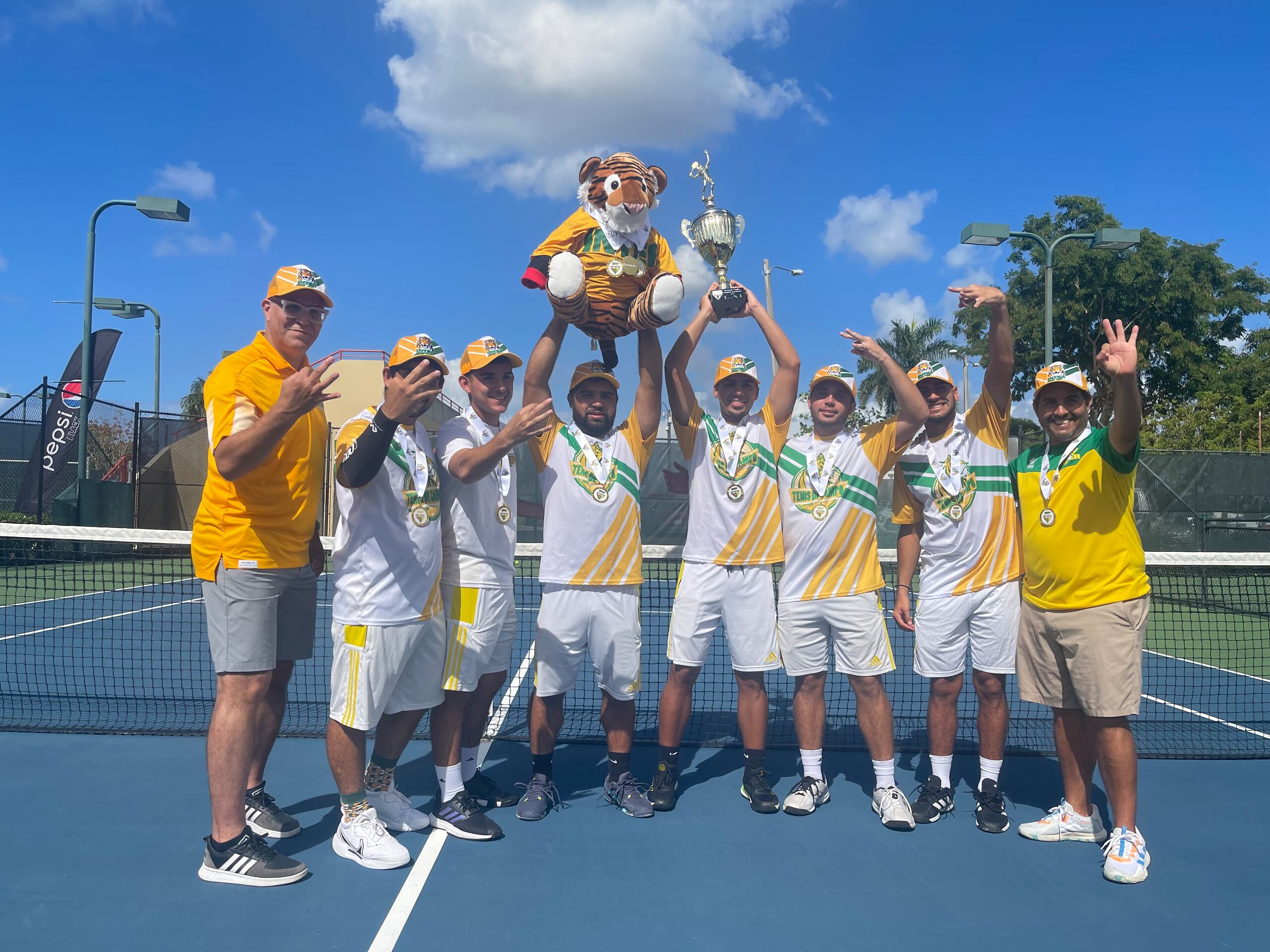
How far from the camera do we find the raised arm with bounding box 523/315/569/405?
425 centimetres

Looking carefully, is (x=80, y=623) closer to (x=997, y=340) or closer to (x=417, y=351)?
(x=417, y=351)

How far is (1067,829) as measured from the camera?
4.11 meters

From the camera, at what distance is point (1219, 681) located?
7.77m

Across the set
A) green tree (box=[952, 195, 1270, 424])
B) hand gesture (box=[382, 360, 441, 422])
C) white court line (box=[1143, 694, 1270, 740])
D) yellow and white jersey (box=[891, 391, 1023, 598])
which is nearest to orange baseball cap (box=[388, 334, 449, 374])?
Result: hand gesture (box=[382, 360, 441, 422])

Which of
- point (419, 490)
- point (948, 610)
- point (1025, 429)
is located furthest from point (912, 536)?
point (1025, 429)

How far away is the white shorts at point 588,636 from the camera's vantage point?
4.29m

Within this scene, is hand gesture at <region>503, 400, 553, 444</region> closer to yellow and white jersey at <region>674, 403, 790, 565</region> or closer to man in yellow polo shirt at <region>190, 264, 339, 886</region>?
man in yellow polo shirt at <region>190, 264, 339, 886</region>

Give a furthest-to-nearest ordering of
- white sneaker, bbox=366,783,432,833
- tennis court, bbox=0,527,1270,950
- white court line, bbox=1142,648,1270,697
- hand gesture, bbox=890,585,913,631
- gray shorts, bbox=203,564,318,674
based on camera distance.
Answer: white court line, bbox=1142,648,1270,697
hand gesture, bbox=890,585,913,631
white sneaker, bbox=366,783,432,833
gray shorts, bbox=203,564,318,674
tennis court, bbox=0,527,1270,950

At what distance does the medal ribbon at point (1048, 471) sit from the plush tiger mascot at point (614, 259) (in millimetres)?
1961

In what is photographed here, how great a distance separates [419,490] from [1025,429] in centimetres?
3212

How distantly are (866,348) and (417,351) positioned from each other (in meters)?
2.23

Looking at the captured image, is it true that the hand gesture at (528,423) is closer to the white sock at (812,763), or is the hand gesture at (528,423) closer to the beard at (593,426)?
the beard at (593,426)

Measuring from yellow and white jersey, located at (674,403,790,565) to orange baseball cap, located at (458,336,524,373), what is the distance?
39.0 inches

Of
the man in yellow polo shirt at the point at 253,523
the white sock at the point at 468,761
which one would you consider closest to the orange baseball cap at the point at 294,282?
the man in yellow polo shirt at the point at 253,523
